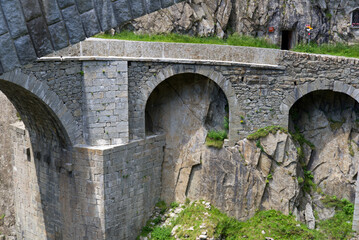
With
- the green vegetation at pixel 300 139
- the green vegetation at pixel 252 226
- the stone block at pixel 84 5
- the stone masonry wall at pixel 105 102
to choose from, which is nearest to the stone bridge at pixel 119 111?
the stone masonry wall at pixel 105 102

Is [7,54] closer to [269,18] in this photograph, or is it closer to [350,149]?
[350,149]

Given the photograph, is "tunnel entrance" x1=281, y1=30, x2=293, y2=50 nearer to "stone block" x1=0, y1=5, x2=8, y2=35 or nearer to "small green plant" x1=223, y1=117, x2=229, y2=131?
"small green plant" x1=223, y1=117, x2=229, y2=131

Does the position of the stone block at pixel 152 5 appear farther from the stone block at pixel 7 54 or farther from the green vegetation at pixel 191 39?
the green vegetation at pixel 191 39

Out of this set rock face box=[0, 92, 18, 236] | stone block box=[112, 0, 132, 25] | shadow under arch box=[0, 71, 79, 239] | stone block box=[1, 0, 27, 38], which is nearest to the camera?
stone block box=[1, 0, 27, 38]

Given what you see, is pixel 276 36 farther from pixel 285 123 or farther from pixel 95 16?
pixel 95 16

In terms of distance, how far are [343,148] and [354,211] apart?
190cm

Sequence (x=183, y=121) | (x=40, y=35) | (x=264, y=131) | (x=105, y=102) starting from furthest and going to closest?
1. (x=183, y=121)
2. (x=264, y=131)
3. (x=105, y=102)
4. (x=40, y=35)

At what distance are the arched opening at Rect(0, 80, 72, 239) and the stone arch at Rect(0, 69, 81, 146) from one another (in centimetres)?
6

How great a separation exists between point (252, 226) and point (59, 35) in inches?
445

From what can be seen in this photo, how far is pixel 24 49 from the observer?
4.77 meters

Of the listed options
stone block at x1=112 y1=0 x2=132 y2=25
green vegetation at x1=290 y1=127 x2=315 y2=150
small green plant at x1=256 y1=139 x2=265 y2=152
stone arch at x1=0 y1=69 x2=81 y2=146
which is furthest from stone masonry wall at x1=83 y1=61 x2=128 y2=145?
stone block at x1=112 y1=0 x2=132 y2=25

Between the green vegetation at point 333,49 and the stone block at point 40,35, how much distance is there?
1250 centimetres

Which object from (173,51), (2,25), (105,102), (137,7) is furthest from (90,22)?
(173,51)

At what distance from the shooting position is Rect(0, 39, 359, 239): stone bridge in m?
13.8
